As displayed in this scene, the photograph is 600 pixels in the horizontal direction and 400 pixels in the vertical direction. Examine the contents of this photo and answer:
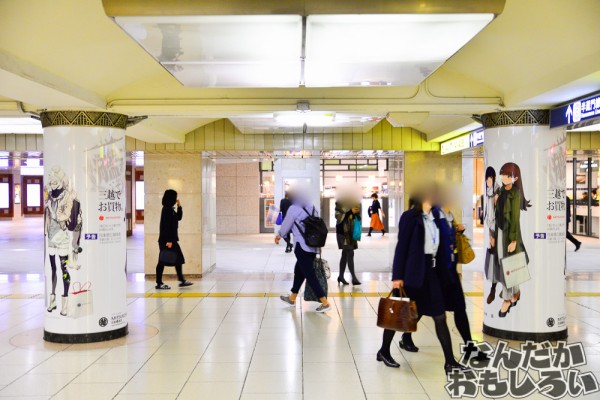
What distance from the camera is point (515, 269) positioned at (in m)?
6.52

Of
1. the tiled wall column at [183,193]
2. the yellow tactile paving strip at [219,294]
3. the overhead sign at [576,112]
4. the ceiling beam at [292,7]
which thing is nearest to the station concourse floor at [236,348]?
the yellow tactile paving strip at [219,294]

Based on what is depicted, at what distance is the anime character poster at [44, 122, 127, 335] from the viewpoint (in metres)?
6.48

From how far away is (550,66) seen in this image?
5.39 metres

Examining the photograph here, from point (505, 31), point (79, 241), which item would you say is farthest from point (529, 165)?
point (79, 241)

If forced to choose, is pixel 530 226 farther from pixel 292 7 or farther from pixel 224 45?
pixel 292 7

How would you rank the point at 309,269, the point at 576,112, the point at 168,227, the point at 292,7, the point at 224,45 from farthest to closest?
the point at 168,227 → the point at 309,269 → the point at 576,112 → the point at 224,45 → the point at 292,7

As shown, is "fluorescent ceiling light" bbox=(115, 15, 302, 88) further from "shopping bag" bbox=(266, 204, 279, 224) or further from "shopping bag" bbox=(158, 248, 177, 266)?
"shopping bag" bbox=(266, 204, 279, 224)

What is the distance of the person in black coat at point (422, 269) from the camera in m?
5.12

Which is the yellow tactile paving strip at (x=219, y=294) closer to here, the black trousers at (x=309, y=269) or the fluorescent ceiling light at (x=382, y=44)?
the black trousers at (x=309, y=269)

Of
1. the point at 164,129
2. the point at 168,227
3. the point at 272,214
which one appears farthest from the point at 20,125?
the point at 272,214

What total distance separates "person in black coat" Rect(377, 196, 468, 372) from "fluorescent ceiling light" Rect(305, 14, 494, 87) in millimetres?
1220

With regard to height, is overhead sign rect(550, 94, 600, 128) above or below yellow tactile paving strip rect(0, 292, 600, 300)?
above

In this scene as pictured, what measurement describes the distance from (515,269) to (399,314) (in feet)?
6.51

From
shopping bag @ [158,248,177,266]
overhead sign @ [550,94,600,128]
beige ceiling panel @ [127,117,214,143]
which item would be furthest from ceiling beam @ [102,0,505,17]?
shopping bag @ [158,248,177,266]
